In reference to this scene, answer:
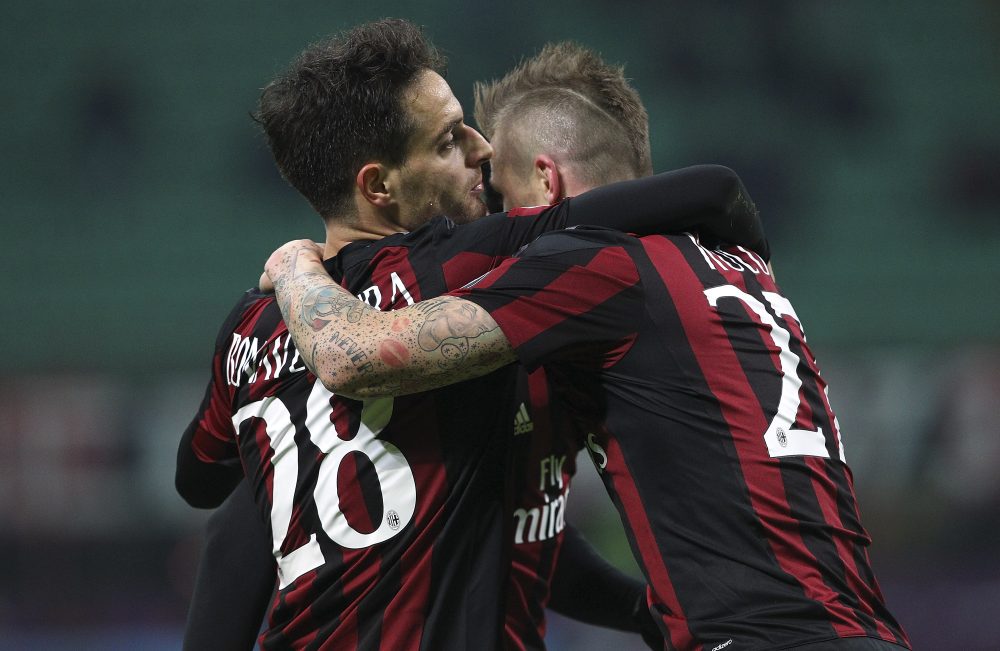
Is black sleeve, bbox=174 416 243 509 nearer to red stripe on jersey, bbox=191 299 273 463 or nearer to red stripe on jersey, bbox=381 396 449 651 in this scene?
red stripe on jersey, bbox=191 299 273 463

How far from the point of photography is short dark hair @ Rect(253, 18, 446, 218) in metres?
2.52

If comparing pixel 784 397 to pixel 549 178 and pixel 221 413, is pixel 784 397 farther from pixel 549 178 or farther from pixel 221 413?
pixel 221 413

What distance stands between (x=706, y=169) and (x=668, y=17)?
31.8 feet

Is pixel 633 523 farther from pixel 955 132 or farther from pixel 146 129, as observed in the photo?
pixel 955 132

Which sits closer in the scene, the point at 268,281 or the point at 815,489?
the point at 815,489

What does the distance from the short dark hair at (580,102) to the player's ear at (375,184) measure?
0.55 m

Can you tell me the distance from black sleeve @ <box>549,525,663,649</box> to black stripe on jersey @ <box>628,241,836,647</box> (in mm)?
1017

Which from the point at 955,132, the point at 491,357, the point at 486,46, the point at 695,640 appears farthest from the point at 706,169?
the point at 955,132

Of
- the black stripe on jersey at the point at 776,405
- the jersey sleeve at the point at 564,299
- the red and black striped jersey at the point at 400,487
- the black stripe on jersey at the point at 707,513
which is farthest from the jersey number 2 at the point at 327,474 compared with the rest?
the black stripe on jersey at the point at 776,405

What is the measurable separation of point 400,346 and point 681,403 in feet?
1.83

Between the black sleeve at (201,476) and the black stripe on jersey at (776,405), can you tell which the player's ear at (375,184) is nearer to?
the black stripe on jersey at (776,405)

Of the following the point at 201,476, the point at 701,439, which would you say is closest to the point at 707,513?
the point at 701,439

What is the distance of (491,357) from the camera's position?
221cm

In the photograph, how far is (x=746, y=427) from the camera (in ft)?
7.25
